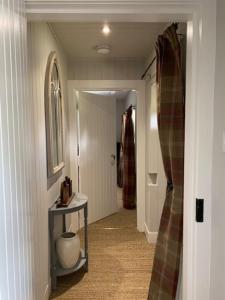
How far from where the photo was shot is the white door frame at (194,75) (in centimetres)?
118

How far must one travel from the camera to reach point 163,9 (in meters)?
1.19

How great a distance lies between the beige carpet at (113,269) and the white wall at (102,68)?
2126mm

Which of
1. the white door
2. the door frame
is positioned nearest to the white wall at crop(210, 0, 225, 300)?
the door frame

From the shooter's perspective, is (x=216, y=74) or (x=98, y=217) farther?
(x=98, y=217)

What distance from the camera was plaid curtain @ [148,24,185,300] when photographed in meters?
1.63

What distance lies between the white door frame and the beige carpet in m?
1.15

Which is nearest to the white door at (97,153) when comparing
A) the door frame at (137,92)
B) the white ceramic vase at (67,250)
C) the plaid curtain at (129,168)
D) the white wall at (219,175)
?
the door frame at (137,92)

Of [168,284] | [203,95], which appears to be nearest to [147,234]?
[168,284]

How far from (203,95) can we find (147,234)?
8.30ft

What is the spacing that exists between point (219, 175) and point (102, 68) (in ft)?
8.75

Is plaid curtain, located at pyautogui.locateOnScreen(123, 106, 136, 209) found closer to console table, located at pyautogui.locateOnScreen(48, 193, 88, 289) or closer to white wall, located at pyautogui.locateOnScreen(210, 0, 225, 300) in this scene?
console table, located at pyautogui.locateOnScreen(48, 193, 88, 289)

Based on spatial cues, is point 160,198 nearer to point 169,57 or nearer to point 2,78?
point 169,57

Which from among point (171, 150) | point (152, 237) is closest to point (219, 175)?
point (171, 150)

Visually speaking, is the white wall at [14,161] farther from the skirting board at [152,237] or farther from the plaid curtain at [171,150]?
the skirting board at [152,237]
